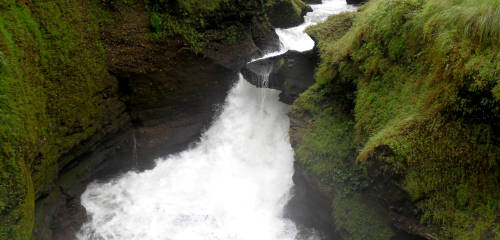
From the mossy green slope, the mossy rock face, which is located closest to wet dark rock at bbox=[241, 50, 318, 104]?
the mossy rock face

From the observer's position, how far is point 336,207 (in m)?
5.79

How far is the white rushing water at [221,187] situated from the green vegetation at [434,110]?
2.00m

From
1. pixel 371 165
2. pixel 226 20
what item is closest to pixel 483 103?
pixel 371 165

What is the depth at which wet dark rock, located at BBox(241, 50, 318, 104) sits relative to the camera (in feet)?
25.7

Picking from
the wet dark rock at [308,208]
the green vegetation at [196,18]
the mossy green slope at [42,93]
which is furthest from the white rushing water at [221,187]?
the green vegetation at [196,18]

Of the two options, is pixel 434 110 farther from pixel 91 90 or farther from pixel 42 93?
pixel 42 93

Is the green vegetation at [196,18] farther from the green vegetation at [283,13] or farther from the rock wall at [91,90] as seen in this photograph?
the green vegetation at [283,13]

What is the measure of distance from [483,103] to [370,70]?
6.55ft

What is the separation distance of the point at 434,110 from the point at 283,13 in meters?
6.18

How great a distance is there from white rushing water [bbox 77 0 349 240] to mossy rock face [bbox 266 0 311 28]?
0.46 meters

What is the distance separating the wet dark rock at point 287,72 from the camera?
25.7 feet

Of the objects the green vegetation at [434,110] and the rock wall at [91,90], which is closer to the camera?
the green vegetation at [434,110]

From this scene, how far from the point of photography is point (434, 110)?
4.43 m

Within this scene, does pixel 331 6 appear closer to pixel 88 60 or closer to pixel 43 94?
pixel 88 60
